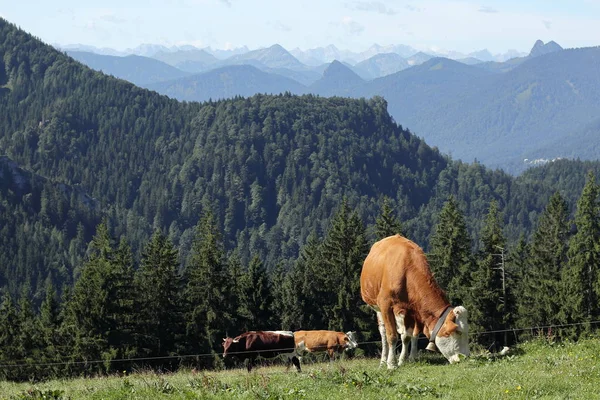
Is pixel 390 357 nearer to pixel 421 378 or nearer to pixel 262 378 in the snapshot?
pixel 421 378

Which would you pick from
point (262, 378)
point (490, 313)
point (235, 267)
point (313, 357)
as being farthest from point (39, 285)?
point (262, 378)

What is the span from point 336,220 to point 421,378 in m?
38.2

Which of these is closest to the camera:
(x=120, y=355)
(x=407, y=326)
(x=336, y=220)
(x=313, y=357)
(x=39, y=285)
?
(x=407, y=326)

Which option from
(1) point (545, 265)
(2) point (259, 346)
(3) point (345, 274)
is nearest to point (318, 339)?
(2) point (259, 346)

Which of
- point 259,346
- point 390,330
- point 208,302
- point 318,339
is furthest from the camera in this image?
point 208,302

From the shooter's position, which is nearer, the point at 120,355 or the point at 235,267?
the point at 120,355

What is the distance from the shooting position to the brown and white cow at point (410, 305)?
1709 centimetres

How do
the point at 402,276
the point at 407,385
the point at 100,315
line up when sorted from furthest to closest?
the point at 100,315 → the point at 402,276 → the point at 407,385

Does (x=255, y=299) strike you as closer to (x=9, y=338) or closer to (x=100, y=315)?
(x=100, y=315)

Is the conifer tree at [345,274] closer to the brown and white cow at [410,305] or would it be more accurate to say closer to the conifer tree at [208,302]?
the conifer tree at [208,302]

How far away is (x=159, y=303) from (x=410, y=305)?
30.7 m

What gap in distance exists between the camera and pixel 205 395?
13711 mm

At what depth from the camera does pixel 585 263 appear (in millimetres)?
49406

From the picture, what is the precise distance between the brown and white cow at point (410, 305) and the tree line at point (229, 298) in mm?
24105
